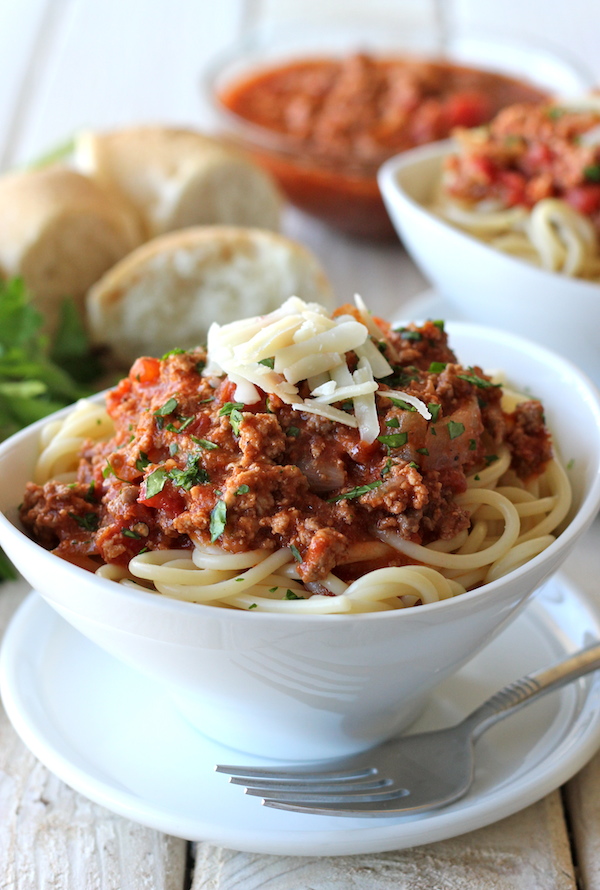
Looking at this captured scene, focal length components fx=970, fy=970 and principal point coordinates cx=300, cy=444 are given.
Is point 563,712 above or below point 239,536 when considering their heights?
below

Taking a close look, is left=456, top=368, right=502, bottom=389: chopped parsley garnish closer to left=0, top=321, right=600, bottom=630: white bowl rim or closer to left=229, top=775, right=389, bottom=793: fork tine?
left=0, top=321, right=600, bottom=630: white bowl rim

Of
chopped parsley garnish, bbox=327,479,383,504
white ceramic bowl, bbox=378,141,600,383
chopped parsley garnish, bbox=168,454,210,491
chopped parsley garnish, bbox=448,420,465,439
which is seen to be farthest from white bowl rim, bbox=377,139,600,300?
chopped parsley garnish, bbox=168,454,210,491

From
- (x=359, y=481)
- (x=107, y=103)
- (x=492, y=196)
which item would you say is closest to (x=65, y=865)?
(x=359, y=481)

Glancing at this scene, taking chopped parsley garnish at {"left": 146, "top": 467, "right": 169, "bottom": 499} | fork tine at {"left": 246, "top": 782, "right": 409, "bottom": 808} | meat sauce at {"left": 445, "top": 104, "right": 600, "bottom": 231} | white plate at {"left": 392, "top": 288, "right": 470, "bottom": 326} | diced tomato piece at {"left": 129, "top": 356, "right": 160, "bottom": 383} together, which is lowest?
white plate at {"left": 392, "top": 288, "right": 470, "bottom": 326}

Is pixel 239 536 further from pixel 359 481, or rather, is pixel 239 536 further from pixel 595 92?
pixel 595 92

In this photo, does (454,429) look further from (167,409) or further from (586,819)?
(586,819)
